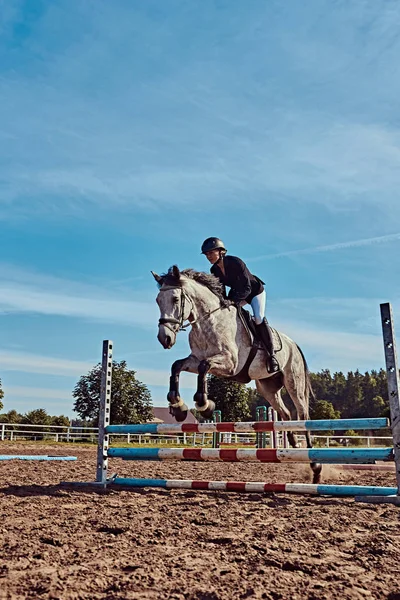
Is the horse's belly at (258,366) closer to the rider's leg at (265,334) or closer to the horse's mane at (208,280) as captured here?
the rider's leg at (265,334)

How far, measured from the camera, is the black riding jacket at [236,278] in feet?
20.7

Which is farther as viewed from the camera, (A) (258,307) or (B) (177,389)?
(A) (258,307)

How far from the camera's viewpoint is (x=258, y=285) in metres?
6.88

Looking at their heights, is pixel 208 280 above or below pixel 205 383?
above

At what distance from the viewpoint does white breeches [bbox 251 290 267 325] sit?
6594mm

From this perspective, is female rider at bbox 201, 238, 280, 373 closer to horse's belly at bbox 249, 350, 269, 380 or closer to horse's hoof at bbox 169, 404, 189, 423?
horse's belly at bbox 249, 350, 269, 380

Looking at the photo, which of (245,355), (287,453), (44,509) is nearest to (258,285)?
(245,355)

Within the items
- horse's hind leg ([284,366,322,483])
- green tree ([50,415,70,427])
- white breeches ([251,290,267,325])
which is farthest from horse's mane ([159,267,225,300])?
green tree ([50,415,70,427])

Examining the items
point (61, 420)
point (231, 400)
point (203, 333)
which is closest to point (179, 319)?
point (203, 333)

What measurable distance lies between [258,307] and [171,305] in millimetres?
1553

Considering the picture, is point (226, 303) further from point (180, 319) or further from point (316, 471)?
point (316, 471)

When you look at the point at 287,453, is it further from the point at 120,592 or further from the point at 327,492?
the point at 120,592

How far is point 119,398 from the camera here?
123 feet

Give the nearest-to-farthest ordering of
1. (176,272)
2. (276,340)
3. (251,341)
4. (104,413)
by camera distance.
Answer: (176,272) < (104,413) < (251,341) < (276,340)
